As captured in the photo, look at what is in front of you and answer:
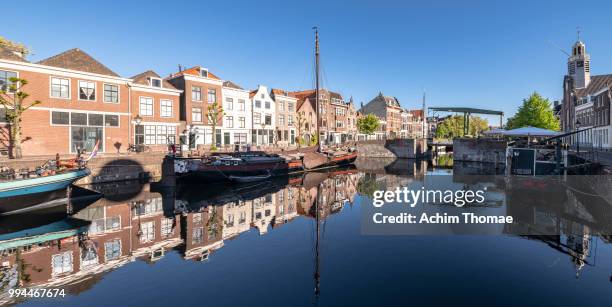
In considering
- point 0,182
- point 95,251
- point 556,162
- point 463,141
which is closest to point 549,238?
point 556,162

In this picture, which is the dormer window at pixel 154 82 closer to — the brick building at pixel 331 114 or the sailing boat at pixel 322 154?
the sailing boat at pixel 322 154

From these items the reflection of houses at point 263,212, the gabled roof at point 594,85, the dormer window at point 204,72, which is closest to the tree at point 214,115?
the dormer window at point 204,72

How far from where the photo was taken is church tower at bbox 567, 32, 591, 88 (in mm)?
51500

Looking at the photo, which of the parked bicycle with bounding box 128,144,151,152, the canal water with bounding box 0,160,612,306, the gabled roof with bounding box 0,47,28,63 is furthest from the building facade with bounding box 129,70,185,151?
the canal water with bounding box 0,160,612,306

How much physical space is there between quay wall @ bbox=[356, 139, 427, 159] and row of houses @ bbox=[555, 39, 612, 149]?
73.6 ft

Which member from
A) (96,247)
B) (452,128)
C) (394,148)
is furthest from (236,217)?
(452,128)

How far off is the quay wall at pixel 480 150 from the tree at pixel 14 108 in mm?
53146

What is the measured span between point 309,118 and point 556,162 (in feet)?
144

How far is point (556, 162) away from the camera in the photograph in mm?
20344

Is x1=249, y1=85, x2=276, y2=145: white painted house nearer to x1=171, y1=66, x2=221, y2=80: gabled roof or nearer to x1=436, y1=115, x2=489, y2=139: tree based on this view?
x1=171, y1=66, x2=221, y2=80: gabled roof

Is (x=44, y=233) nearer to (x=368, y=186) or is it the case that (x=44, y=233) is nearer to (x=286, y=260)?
(x=286, y=260)

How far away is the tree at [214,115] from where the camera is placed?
3891cm

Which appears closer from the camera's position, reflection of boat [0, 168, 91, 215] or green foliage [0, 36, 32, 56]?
reflection of boat [0, 168, 91, 215]

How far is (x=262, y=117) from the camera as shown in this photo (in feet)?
160
